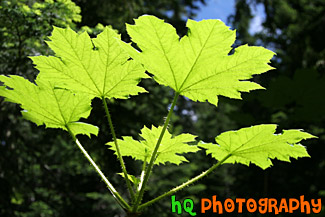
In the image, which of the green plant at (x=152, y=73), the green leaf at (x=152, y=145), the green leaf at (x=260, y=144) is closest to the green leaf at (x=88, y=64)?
the green plant at (x=152, y=73)

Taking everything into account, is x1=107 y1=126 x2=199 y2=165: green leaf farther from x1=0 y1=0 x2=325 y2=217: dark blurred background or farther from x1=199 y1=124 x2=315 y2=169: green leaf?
x1=0 y1=0 x2=325 y2=217: dark blurred background

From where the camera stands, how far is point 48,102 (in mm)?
907

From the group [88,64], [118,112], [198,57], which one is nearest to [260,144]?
[198,57]

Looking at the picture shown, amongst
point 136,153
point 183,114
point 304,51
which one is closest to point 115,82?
point 136,153

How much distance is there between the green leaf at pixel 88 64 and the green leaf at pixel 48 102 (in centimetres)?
6

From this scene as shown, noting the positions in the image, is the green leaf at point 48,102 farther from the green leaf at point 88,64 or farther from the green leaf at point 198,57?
the green leaf at point 198,57

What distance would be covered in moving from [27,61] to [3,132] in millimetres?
1848

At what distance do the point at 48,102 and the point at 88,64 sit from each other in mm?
186

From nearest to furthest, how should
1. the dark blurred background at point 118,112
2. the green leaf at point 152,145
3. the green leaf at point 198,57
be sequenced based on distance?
1. the green leaf at point 198,57
2. the green leaf at point 152,145
3. the dark blurred background at point 118,112

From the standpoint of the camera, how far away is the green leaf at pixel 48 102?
871mm

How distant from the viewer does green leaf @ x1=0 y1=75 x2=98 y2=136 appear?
871mm

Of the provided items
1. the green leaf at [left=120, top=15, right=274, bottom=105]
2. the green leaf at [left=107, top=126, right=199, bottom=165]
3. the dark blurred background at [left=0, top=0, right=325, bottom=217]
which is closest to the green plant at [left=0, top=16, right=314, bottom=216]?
the green leaf at [left=120, top=15, right=274, bottom=105]

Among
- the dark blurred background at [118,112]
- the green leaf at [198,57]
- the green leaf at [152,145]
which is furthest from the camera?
the dark blurred background at [118,112]

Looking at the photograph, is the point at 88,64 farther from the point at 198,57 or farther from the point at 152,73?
the point at 198,57
